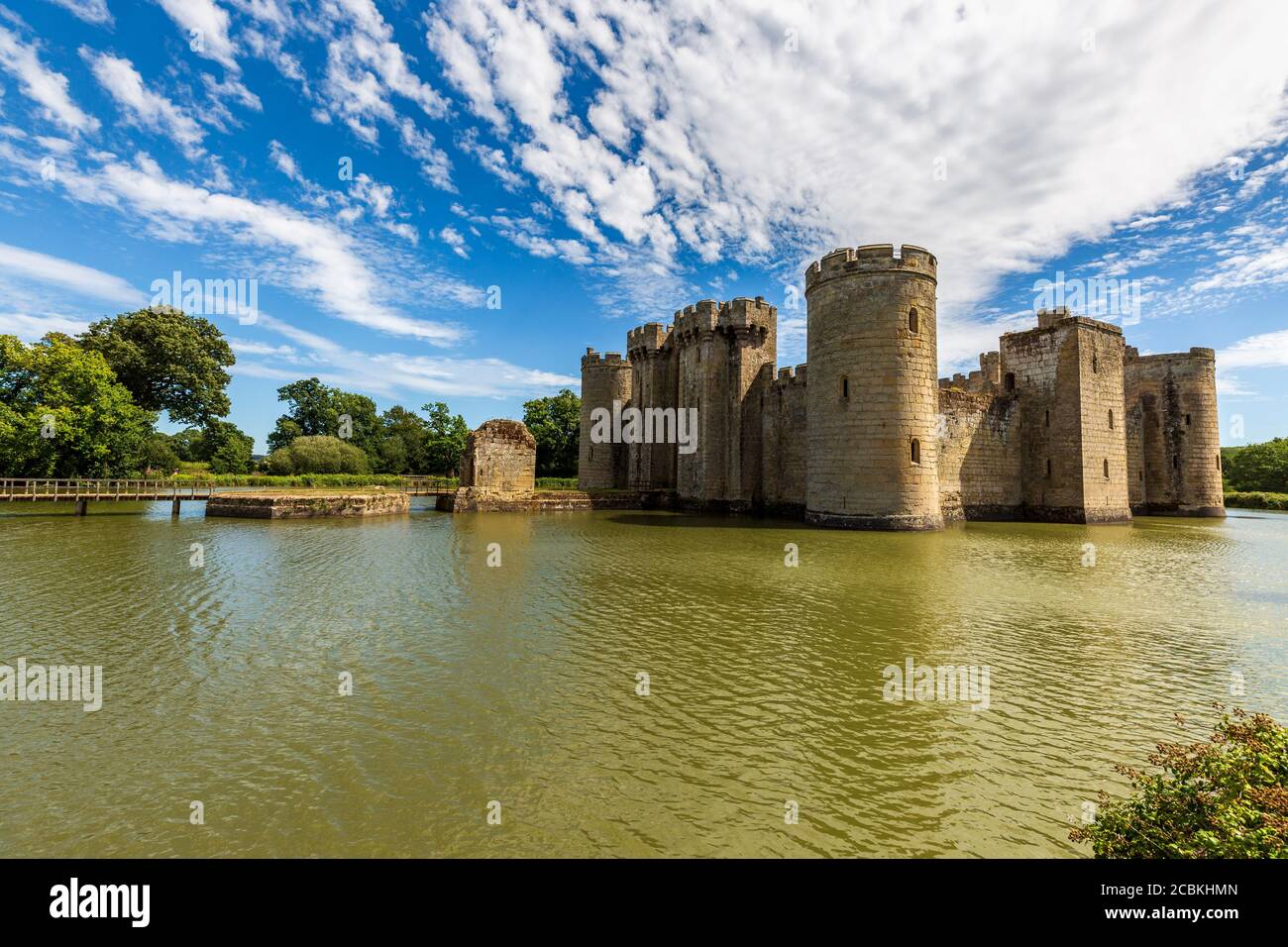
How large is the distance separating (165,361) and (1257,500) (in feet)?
295

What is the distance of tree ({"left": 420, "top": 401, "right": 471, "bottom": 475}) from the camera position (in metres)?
68.6

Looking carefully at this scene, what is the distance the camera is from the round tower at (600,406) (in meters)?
47.1

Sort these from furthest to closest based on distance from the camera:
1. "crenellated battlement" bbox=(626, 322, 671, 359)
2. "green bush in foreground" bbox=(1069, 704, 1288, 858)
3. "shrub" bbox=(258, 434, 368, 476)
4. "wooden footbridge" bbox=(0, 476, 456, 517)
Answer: "shrub" bbox=(258, 434, 368, 476)
"crenellated battlement" bbox=(626, 322, 671, 359)
"wooden footbridge" bbox=(0, 476, 456, 517)
"green bush in foreground" bbox=(1069, 704, 1288, 858)

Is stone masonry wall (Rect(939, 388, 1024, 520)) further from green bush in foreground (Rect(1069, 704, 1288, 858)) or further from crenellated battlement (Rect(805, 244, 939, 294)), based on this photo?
green bush in foreground (Rect(1069, 704, 1288, 858))

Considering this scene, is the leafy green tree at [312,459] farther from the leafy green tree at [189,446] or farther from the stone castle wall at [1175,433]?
the stone castle wall at [1175,433]

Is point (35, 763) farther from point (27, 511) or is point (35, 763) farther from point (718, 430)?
point (27, 511)

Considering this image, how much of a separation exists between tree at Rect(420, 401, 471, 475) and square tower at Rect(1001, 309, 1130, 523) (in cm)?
5557

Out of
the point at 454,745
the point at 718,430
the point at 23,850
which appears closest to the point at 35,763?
the point at 23,850

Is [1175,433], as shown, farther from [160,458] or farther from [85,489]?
[160,458]

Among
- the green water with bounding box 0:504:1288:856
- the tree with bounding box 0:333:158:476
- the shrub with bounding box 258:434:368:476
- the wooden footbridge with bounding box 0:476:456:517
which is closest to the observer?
the green water with bounding box 0:504:1288:856

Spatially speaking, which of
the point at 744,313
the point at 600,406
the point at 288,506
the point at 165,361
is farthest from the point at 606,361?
the point at 165,361

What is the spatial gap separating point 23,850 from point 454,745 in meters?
2.83

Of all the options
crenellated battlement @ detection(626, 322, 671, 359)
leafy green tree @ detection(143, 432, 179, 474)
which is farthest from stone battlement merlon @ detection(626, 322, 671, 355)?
leafy green tree @ detection(143, 432, 179, 474)
